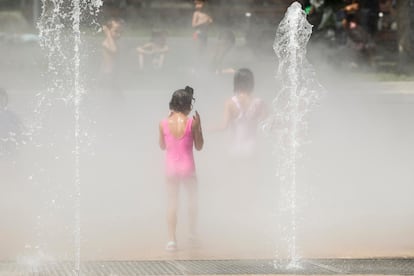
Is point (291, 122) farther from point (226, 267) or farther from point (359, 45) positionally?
point (359, 45)

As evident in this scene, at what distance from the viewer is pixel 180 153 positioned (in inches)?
307

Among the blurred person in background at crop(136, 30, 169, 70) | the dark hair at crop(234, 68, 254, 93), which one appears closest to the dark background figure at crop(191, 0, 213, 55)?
the blurred person in background at crop(136, 30, 169, 70)

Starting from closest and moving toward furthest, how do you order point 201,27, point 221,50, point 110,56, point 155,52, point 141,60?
point 110,56 < point 221,50 < point 141,60 < point 155,52 < point 201,27

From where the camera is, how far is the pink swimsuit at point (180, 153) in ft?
25.6

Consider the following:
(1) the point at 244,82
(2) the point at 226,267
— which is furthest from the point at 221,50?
(2) the point at 226,267

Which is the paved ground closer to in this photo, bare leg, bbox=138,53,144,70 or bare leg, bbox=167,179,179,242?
bare leg, bbox=167,179,179,242

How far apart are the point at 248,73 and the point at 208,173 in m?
3.09

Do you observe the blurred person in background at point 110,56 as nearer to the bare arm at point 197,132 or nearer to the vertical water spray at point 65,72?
the vertical water spray at point 65,72

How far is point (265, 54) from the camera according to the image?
21734 millimetres

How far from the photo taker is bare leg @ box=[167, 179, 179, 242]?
782 centimetres

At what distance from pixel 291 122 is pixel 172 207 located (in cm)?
405

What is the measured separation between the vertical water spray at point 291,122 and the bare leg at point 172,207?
83 centimetres

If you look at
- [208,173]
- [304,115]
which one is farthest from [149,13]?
[208,173]

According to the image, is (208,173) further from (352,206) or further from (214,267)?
(214,267)
